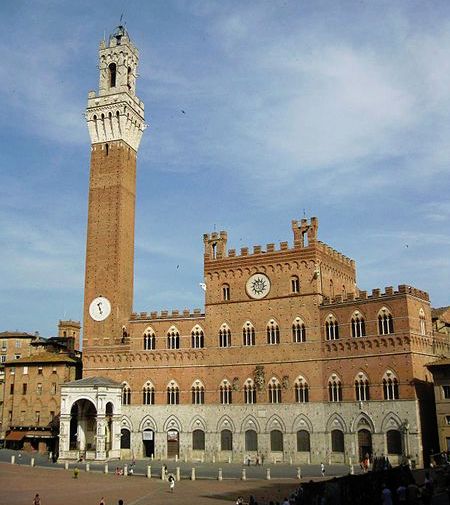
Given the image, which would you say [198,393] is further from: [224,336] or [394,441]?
[394,441]

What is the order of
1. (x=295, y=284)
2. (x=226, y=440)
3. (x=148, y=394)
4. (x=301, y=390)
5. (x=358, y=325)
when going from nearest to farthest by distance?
(x=358, y=325)
(x=301, y=390)
(x=226, y=440)
(x=295, y=284)
(x=148, y=394)

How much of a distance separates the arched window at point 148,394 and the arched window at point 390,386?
22166 millimetres

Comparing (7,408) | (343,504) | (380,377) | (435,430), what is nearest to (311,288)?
(380,377)

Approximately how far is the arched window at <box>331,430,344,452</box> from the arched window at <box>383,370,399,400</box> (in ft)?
16.9

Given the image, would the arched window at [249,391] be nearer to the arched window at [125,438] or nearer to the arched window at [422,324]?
the arched window at [125,438]

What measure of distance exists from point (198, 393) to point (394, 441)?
1854 cm

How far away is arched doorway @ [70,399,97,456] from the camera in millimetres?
60562

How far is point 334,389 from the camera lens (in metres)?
53.7

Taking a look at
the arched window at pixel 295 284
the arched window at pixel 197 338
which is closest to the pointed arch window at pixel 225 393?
the arched window at pixel 197 338

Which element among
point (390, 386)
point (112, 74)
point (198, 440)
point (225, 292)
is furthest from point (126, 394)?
point (112, 74)

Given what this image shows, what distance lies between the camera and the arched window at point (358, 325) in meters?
53.0

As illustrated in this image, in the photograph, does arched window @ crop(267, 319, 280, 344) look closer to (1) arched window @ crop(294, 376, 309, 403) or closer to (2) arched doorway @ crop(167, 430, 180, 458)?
(1) arched window @ crop(294, 376, 309, 403)

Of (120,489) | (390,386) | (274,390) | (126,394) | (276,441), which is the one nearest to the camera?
(120,489)

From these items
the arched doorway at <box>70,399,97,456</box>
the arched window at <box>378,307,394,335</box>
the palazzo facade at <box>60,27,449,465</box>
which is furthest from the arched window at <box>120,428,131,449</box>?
the arched window at <box>378,307,394,335</box>
